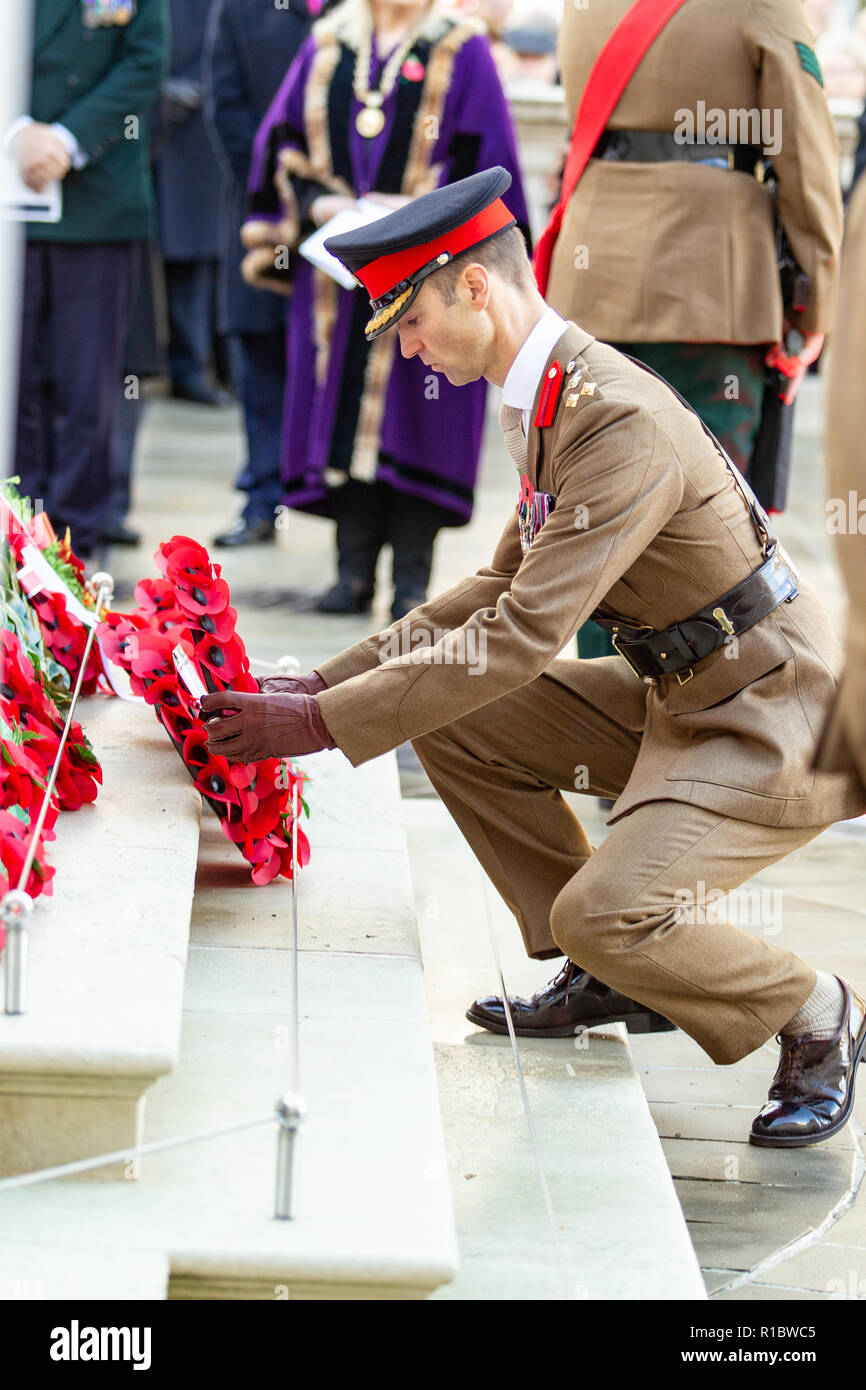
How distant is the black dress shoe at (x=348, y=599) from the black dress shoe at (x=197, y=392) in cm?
517

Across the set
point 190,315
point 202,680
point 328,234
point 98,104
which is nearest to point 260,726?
point 202,680

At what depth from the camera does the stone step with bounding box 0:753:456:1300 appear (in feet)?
6.37

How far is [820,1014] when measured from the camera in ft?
8.93

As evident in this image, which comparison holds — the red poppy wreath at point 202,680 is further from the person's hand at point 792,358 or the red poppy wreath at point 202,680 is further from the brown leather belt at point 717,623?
the person's hand at point 792,358

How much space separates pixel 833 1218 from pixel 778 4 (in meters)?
2.49

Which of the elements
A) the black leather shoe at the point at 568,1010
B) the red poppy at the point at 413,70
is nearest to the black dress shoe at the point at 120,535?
the red poppy at the point at 413,70

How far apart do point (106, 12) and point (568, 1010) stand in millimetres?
3833

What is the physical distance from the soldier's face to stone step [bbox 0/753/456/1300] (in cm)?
89

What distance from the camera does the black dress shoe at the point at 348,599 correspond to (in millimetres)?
5773

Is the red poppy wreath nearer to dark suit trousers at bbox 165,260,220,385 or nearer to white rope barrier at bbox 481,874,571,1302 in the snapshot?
white rope barrier at bbox 481,874,571,1302

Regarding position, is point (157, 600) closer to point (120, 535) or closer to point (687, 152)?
point (687, 152)

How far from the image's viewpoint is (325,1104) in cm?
226
